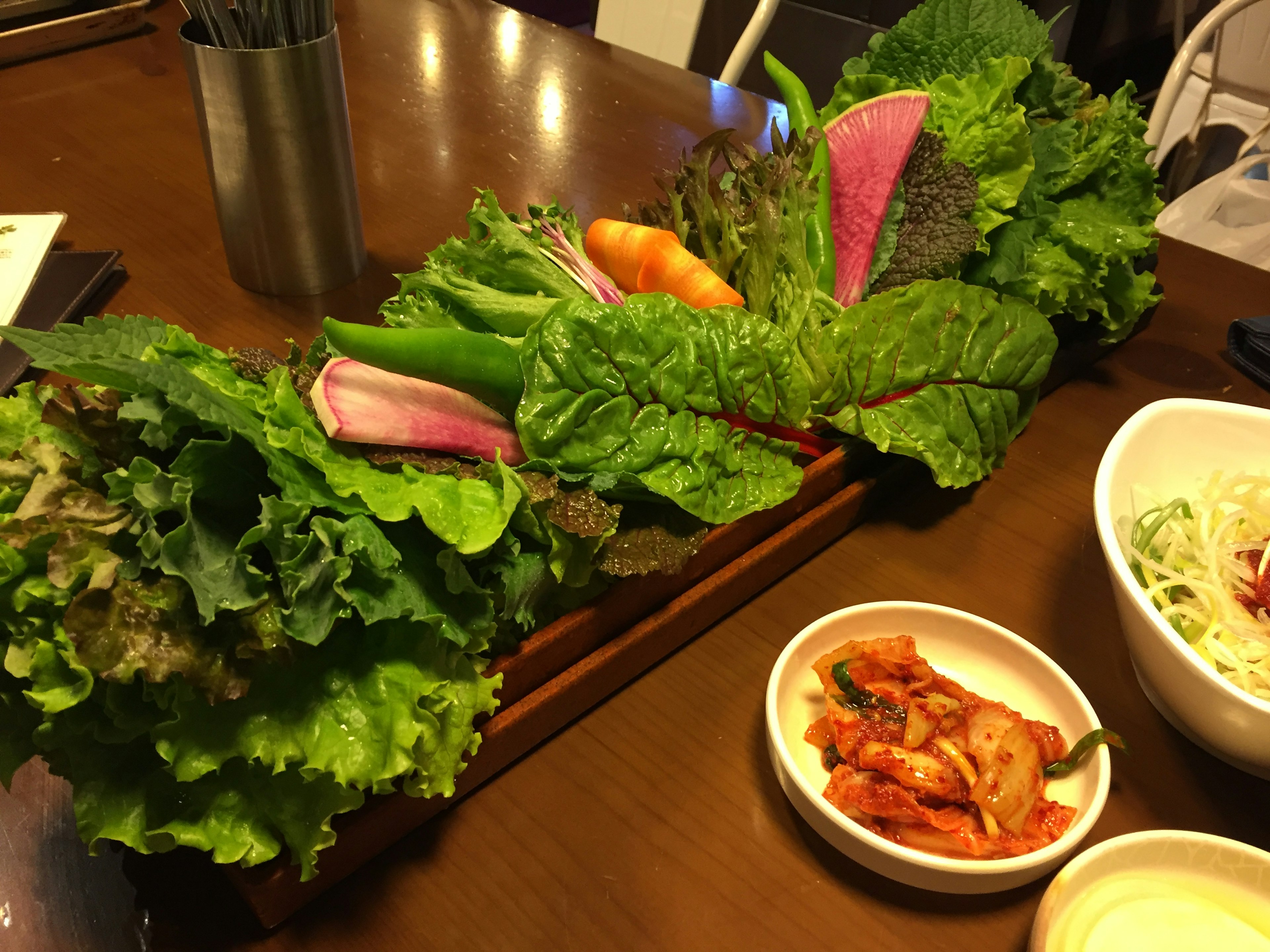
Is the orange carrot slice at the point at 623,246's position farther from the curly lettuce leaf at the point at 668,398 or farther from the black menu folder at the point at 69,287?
the black menu folder at the point at 69,287

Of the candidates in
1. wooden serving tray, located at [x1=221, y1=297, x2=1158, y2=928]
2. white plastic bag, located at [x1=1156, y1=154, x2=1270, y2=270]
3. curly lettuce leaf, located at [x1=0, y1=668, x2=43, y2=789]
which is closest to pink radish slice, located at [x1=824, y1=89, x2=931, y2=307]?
wooden serving tray, located at [x1=221, y1=297, x2=1158, y2=928]

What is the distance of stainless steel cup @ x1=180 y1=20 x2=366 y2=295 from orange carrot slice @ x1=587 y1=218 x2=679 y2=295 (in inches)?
18.7

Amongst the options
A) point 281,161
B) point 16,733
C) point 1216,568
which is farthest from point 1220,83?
point 16,733

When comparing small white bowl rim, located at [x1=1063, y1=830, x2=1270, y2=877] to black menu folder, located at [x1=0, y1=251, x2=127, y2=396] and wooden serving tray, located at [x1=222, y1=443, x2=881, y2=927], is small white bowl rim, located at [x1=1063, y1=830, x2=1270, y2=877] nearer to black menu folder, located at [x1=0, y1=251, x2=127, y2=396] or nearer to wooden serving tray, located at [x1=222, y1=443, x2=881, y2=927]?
wooden serving tray, located at [x1=222, y1=443, x2=881, y2=927]

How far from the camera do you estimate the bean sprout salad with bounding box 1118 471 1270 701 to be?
86 cm

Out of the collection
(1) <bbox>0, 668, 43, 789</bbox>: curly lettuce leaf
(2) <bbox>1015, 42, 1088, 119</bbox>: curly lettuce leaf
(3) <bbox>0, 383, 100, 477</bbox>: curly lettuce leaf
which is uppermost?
(2) <bbox>1015, 42, 1088, 119</bbox>: curly lettuce leaf

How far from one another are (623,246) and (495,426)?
39 centimetres

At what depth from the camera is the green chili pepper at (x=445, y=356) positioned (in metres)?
0.76

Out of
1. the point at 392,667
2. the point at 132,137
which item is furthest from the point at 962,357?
the point at 132,137

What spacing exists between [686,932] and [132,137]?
6.57ft

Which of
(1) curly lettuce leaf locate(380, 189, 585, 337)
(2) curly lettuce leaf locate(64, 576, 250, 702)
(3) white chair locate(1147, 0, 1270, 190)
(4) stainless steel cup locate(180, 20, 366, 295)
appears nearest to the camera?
(2) curly lettuce leaf locate(64, 576, 250, 702)

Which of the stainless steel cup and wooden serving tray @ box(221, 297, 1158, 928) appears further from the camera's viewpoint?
the stainless steel cup

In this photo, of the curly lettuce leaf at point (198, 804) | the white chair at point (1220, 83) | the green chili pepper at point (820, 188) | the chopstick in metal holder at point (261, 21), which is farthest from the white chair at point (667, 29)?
the curly lettuce leaf at point (198, 804)

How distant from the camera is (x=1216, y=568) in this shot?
0.94 meters
